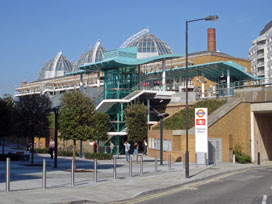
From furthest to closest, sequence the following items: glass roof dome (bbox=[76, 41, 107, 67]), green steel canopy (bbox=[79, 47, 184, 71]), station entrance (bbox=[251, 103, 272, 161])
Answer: glass roof dome (bbox=[76, 41, 107, 67]) < green steel canopy (bbox=[79, 47, 184, 71]) < station entrance (bbox=[251, 103, 272, 161])

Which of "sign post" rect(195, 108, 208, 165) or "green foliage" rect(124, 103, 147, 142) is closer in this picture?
"sign post" rect(195, 108, 208, 165)

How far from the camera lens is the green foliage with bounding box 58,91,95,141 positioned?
2347 centimetres

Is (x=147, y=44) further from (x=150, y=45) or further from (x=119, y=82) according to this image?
(x=119, y=82)

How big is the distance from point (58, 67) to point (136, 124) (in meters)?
74.7

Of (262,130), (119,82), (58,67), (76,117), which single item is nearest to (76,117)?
(76,117)

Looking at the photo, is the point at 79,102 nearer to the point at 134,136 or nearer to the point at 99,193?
the point at 99,193

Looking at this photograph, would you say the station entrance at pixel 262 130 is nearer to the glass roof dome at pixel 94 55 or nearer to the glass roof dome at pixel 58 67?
the glass roof dome at pixel 94 55

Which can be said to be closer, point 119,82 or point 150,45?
point 119,82

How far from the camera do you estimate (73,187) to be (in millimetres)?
15961

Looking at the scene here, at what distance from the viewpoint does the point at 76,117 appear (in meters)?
23.5

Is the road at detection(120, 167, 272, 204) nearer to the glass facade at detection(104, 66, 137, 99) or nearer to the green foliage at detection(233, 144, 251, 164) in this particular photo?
the green foliage at detection(233, 144, 251, 164)

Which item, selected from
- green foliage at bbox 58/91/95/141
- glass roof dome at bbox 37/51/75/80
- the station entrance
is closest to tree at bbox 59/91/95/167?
green foliage at bbox 58/91/95/141

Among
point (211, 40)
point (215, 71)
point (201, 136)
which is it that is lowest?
point (201, 136)

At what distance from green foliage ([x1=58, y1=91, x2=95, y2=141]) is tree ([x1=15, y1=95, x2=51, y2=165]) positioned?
12.5ft
